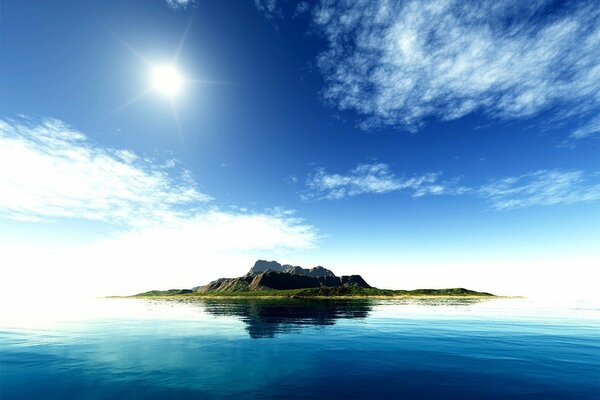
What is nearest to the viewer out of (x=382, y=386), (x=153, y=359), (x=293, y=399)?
(x=293, y=399)

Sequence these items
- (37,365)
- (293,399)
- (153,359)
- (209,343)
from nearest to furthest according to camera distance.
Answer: (293,399), (37,365), (153,359), (209,343)

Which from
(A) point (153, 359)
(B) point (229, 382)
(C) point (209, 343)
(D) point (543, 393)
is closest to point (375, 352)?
(D) point (543, 393)

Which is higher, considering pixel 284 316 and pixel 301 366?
pixel 284 316

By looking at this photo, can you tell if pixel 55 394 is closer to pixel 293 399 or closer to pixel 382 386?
pixel 293 399

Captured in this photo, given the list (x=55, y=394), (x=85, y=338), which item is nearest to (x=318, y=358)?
(x=55, y=394)

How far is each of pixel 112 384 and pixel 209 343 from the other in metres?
19.9

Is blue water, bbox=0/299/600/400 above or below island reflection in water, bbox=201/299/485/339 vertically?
below

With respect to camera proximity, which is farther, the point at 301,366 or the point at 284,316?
the point at 284,316

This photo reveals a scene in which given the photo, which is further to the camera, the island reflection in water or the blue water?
the island reflection in water

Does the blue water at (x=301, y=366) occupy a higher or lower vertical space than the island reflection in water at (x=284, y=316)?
lower

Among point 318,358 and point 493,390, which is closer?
point 493,390

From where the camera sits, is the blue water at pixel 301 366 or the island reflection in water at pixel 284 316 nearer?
the blue water at pixel 301 366

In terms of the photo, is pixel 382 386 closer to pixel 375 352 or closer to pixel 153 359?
pixel 375 352

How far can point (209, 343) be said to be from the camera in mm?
44906
